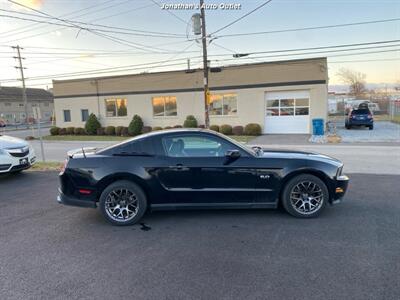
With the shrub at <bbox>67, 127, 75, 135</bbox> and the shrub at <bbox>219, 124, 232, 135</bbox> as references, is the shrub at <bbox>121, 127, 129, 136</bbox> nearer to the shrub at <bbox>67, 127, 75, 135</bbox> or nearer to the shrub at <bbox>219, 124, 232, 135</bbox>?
the shrub at <bbox>67, 127, 75, 135</bbox>

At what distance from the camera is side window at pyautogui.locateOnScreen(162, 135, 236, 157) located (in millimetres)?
4754

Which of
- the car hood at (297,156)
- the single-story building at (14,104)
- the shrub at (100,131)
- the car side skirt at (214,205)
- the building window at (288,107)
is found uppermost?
the single-story building at (14,104)

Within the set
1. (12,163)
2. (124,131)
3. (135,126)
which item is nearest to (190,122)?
(135,126)

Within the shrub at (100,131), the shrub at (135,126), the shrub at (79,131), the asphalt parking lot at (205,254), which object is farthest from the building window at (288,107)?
the shrub at (79,131)

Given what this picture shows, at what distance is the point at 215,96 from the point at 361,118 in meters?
10.7

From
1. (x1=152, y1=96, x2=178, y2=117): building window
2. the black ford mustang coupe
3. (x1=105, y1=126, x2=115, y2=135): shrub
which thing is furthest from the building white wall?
the black ford mustang coupe

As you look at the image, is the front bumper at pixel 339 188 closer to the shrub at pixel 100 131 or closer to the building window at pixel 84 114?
the shrub at pixel 100 131

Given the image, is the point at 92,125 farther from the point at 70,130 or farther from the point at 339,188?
the point at 339,188

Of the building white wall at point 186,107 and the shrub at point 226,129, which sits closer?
the building white wall at point 186,107

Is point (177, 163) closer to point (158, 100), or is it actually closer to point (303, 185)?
point (303, 185)

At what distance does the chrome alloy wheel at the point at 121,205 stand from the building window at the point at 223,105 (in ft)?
59.1

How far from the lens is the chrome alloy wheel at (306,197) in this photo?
15.4ft

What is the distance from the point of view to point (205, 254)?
3600mm

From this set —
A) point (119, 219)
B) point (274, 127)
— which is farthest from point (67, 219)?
point (274, 127)
